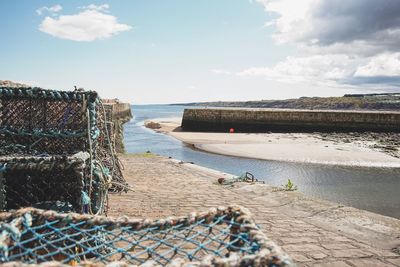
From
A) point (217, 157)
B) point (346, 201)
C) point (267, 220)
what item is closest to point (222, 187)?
point (267, 220)

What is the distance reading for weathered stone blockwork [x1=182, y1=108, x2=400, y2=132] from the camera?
3166 cm

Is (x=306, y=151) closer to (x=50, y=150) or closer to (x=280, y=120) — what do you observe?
(x=280, y=120)

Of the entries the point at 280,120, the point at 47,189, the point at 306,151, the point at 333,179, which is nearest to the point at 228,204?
the point at 47,189

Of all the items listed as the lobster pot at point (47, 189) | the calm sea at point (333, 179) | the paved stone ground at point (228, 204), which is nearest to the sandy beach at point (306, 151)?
the calm sea at point (333, 179)

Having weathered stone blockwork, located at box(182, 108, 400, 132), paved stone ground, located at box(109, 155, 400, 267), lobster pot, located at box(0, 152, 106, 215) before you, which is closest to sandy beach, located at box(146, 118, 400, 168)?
weathered stone blockwork, located at box(182, 108, 400, 132)

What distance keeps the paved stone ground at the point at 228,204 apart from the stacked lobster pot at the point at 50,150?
7.52 feet

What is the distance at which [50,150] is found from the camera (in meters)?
4.64

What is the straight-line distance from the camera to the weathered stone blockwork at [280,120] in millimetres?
31656

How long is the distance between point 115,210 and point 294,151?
50.4 feet

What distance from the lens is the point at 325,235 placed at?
551cm

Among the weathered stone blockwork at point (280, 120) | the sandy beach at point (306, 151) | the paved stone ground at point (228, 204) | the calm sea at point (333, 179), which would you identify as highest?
the weathered stone blockwork at point (280, 120)

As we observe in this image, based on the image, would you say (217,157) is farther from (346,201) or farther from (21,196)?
(21,196)

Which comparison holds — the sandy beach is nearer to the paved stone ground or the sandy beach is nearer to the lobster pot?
the paved stone ground

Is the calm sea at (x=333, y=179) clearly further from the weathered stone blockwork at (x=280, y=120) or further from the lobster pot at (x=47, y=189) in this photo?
the weathered stone blockwork at (x=280, y=120)
